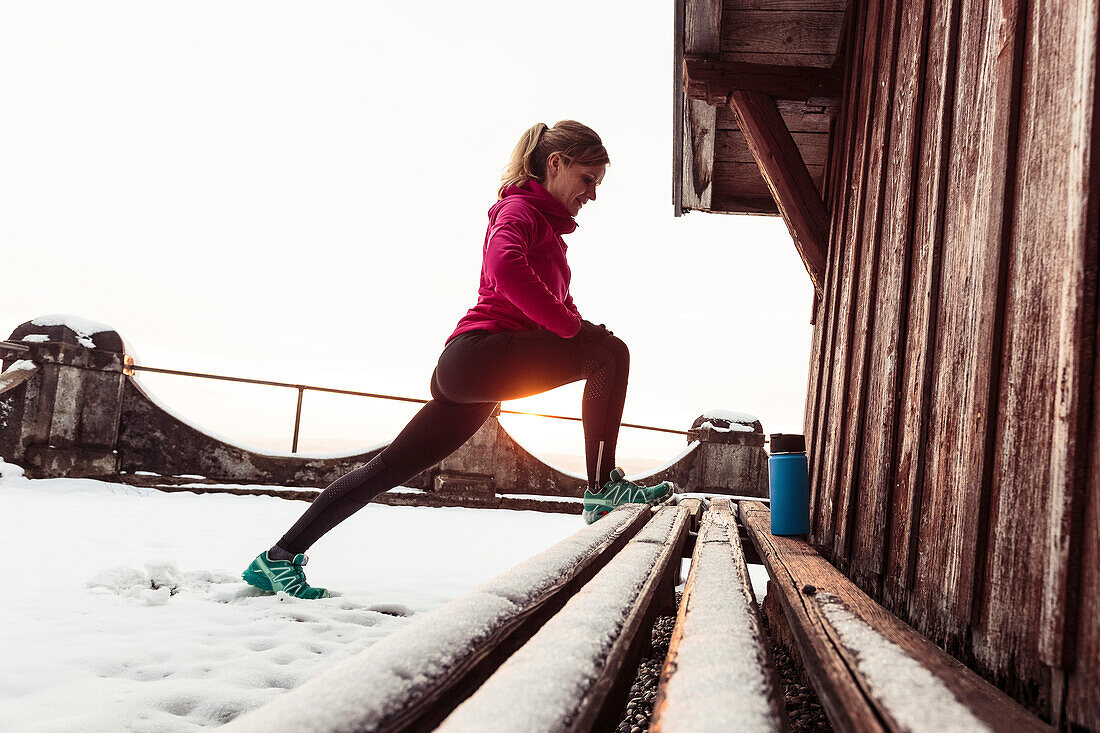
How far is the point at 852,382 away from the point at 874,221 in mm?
513

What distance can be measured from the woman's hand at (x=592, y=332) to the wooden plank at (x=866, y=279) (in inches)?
35.2

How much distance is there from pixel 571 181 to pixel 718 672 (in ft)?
7.12

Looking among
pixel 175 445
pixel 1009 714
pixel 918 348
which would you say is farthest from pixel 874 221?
pixel 175 445

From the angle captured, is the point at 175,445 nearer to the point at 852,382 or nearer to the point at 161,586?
the point at 161,586

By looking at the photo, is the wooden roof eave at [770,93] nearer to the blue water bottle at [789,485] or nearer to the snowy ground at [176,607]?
the blue water bottle at [789,485]

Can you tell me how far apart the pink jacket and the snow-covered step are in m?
1.25

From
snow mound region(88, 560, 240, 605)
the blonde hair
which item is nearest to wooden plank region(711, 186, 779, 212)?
the blonde hair

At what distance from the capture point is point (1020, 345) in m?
0.96

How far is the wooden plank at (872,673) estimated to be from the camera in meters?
0.61

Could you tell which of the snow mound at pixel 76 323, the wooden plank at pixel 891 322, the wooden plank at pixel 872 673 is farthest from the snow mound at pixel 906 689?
the snow mound at pixel 76 323

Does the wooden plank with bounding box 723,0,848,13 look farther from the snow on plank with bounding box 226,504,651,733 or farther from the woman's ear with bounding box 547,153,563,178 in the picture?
the snow on plank with bounding box 226,504,651,733

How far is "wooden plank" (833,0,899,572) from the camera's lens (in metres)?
1.97

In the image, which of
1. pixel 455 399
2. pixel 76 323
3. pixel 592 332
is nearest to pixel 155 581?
pixel 455 399

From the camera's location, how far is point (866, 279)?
2148 mm
